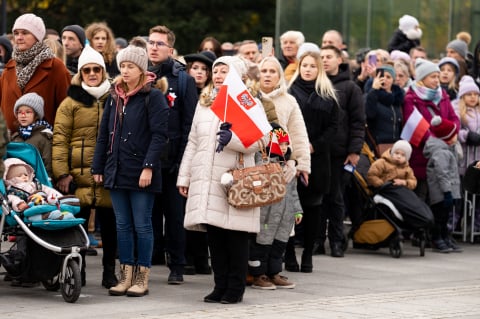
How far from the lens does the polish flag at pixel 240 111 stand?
11281 mm

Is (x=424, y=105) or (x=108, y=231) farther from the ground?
(x=424, y=105)

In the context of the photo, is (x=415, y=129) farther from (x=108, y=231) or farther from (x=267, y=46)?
(x=108, y=231)

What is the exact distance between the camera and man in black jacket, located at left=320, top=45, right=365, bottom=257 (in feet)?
49.9

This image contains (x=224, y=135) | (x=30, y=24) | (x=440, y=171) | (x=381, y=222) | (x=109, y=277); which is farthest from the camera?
(x=440, y=171)

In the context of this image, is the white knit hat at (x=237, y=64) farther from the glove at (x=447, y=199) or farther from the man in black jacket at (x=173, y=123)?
the glove at (x=447, y=199)

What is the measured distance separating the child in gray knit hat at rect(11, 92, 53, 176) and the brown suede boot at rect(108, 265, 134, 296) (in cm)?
127

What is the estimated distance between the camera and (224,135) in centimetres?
1117

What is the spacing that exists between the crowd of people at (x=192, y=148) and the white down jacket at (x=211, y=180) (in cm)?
1

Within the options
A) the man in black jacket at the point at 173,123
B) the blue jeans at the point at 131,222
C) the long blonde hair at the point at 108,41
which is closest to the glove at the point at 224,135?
the blue jeans at the point at 131,222

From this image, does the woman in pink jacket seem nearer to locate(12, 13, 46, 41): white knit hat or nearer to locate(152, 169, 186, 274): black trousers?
locate(152, 169, 186, 274): black trousers

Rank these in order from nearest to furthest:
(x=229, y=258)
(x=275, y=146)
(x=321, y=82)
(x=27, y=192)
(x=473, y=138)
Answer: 1. (x=229, y=258)
2. (x=27, y=192)
3. (x=275, y=146)
4. (x=321, y=82)
5. (x=473, y=138)

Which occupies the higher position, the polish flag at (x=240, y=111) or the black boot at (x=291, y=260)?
the polish flag at (x=240, y=111)

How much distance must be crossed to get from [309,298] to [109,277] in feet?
5.70

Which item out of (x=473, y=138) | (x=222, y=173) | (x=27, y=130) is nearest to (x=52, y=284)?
(x=27, y=130)
